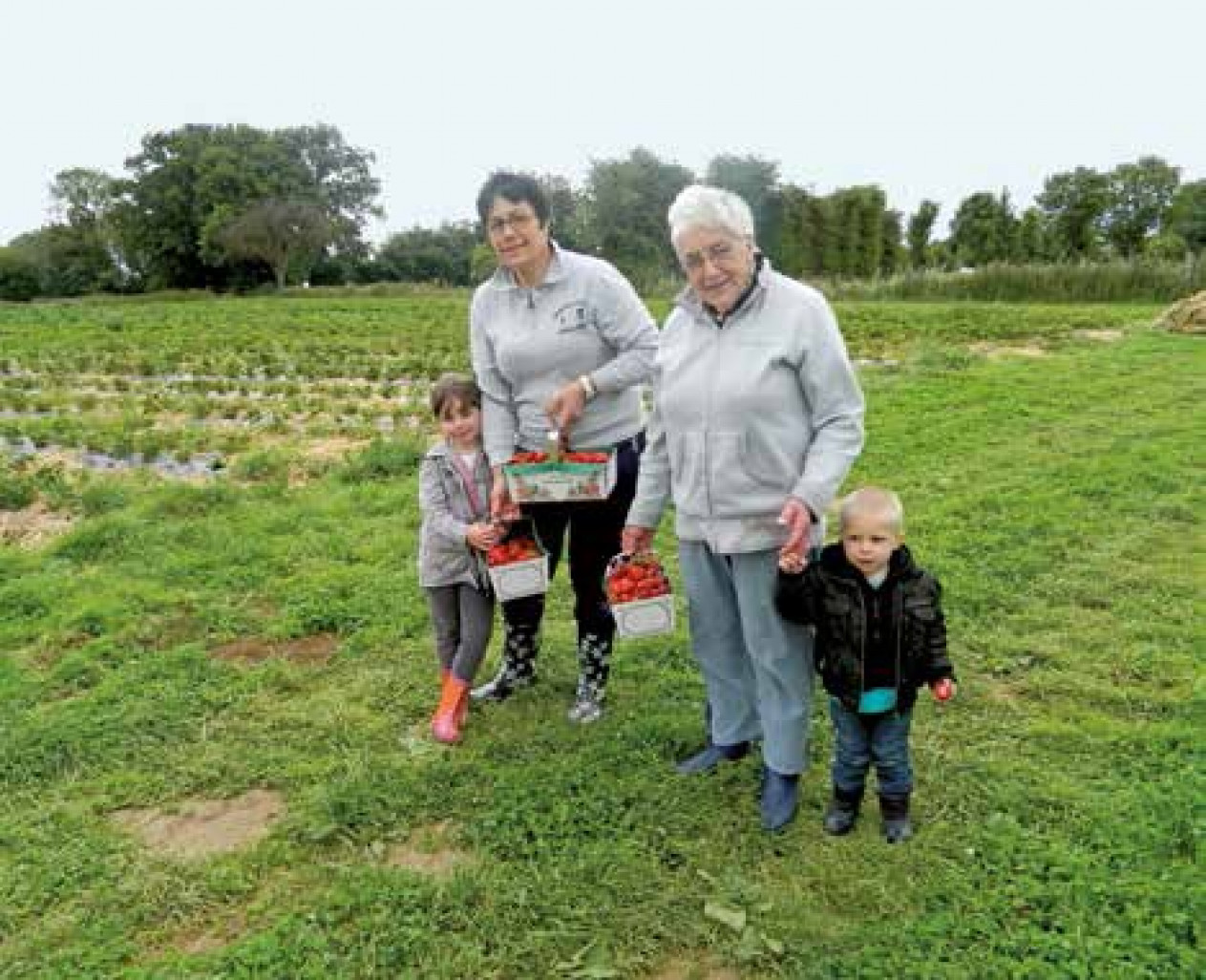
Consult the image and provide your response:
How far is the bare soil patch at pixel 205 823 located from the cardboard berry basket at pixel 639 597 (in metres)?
1.28

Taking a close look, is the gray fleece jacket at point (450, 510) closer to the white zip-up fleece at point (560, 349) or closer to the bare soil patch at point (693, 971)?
the white zip-up fleece at point (560, 349)

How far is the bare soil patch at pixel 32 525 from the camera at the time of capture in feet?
20.2

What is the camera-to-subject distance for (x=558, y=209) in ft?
152

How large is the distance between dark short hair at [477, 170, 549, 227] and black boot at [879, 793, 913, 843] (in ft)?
6.81

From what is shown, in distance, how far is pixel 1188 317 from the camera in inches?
590

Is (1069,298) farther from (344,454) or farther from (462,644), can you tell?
(462,644)

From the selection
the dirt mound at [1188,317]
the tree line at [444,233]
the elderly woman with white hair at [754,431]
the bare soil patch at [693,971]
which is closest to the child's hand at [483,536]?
the elderly woman with white hair at [754,431]

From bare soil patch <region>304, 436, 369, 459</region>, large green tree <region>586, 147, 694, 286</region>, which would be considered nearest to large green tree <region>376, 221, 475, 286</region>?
large green tree <region>586, 147, 694, 286</region>

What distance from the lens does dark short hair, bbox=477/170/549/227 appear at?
3.00m

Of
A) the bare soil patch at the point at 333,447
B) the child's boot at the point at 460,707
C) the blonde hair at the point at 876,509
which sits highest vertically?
the blonde hair at the point at 876,509

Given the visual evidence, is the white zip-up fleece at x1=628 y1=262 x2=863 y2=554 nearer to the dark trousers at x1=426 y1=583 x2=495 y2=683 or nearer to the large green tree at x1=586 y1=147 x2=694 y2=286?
the dark trousers at x1=426 y1=583 x2=495 y2=683

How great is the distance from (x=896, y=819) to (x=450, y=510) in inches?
70.2

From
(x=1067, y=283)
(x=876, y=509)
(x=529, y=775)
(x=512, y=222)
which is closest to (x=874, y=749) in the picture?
(x=876, y=509)

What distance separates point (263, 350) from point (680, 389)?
1435cm
